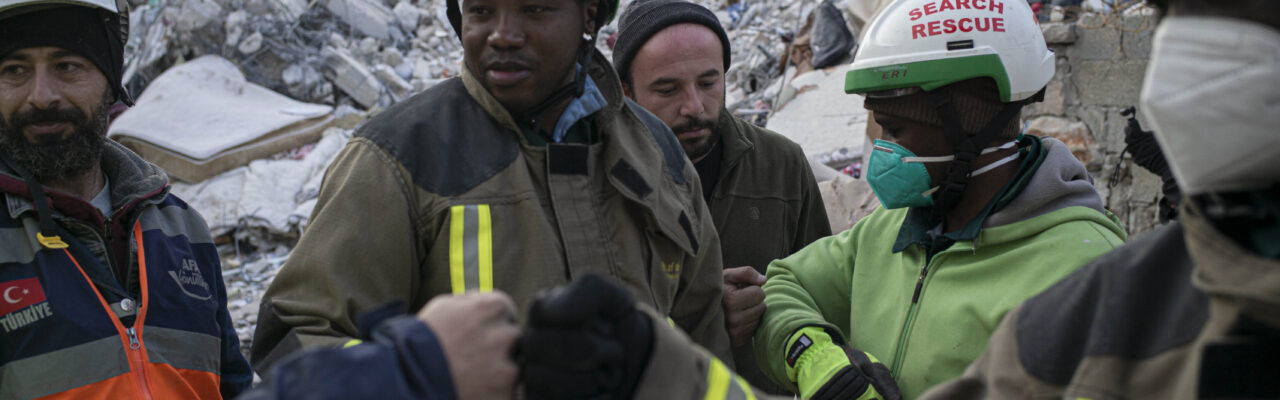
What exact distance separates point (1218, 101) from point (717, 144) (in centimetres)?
254

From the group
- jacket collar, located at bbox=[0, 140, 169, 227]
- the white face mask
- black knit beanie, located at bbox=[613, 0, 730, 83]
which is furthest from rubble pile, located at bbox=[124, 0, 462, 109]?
the white face mask

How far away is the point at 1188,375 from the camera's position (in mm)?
1266

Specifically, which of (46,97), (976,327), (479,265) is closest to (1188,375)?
(976,327)

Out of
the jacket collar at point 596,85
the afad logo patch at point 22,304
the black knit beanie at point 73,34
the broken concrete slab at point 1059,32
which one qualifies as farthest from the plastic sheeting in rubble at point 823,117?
the afad logo patch at point 22,304

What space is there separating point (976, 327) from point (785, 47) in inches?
312

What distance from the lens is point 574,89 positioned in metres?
2.41

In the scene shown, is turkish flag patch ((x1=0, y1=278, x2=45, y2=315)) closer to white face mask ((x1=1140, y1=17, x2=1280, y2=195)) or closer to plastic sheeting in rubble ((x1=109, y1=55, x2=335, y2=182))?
white face mask ((x1=1140, y1=17, x2=1280, y2=195))

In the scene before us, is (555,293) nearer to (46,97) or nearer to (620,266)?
(620,266)

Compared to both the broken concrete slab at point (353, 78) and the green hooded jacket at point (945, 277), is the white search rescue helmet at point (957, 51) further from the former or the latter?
the broken concrete slab at point (353, 78)

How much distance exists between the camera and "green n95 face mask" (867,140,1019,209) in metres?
2.66

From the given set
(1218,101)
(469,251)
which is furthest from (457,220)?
(1218,101)

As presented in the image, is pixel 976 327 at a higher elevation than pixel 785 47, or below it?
higher

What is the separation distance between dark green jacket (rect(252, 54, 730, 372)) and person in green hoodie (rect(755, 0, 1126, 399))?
71cm

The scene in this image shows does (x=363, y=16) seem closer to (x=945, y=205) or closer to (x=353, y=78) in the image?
(x=353, y=78)
